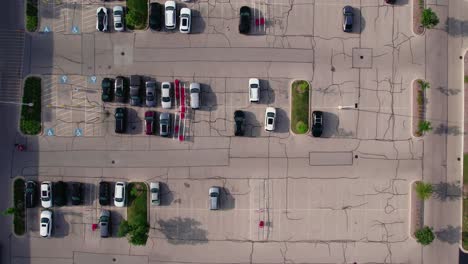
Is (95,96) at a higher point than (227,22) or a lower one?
lower

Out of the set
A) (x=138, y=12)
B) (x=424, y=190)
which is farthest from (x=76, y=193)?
(x=424, y=190)

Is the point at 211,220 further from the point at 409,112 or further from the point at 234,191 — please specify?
the point at 409,112

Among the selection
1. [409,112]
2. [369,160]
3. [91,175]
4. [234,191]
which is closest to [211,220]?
[234,191]

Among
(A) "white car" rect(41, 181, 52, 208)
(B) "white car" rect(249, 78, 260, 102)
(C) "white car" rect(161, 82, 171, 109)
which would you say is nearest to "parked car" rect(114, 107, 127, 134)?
(C) "white car" rect(161, 82, 171, 109)

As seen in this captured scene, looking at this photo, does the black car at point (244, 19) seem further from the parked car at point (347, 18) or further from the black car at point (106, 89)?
the black car at point (106, 89)

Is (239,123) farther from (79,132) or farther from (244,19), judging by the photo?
(79,132)
